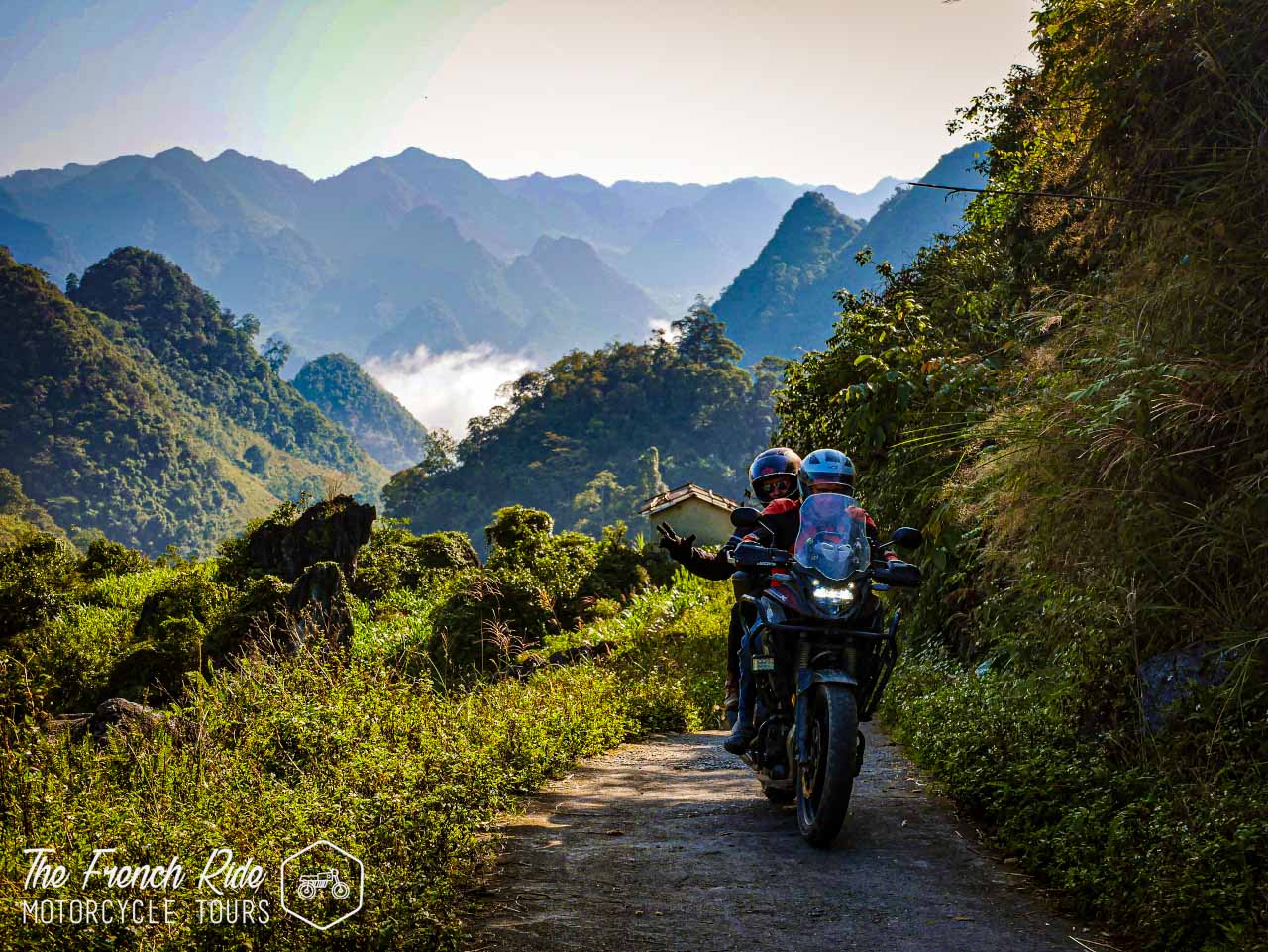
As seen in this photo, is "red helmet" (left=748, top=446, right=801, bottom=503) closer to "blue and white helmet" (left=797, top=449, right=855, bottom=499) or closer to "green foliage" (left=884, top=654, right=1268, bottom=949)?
"blue and white helmet" (left=797, top=449, right=855, bottom=499)

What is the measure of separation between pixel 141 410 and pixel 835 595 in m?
104

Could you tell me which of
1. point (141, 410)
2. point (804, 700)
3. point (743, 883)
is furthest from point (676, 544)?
point (141, 410)

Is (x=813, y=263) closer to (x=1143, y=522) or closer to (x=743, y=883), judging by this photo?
(x=1143, y=522)

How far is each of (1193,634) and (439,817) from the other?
3.85 metres

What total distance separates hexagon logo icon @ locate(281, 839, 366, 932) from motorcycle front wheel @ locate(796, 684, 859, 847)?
202cm

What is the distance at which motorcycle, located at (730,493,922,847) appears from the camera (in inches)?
200

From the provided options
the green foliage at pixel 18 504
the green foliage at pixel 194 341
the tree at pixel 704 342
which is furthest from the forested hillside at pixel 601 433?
the green foliage at pixel 194 341

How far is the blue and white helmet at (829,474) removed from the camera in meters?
5.66

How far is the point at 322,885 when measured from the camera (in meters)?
4.03

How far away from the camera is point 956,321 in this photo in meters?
15.1

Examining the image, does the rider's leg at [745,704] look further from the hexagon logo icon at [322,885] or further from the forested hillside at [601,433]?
the forested hillside at [601,433]

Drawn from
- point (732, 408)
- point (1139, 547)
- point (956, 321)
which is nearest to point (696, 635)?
point (956, 321)

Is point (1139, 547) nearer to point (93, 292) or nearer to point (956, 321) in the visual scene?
point (956, 321)

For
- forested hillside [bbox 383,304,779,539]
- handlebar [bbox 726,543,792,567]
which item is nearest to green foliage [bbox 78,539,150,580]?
handlebar [bbox 726,543,792,567]
